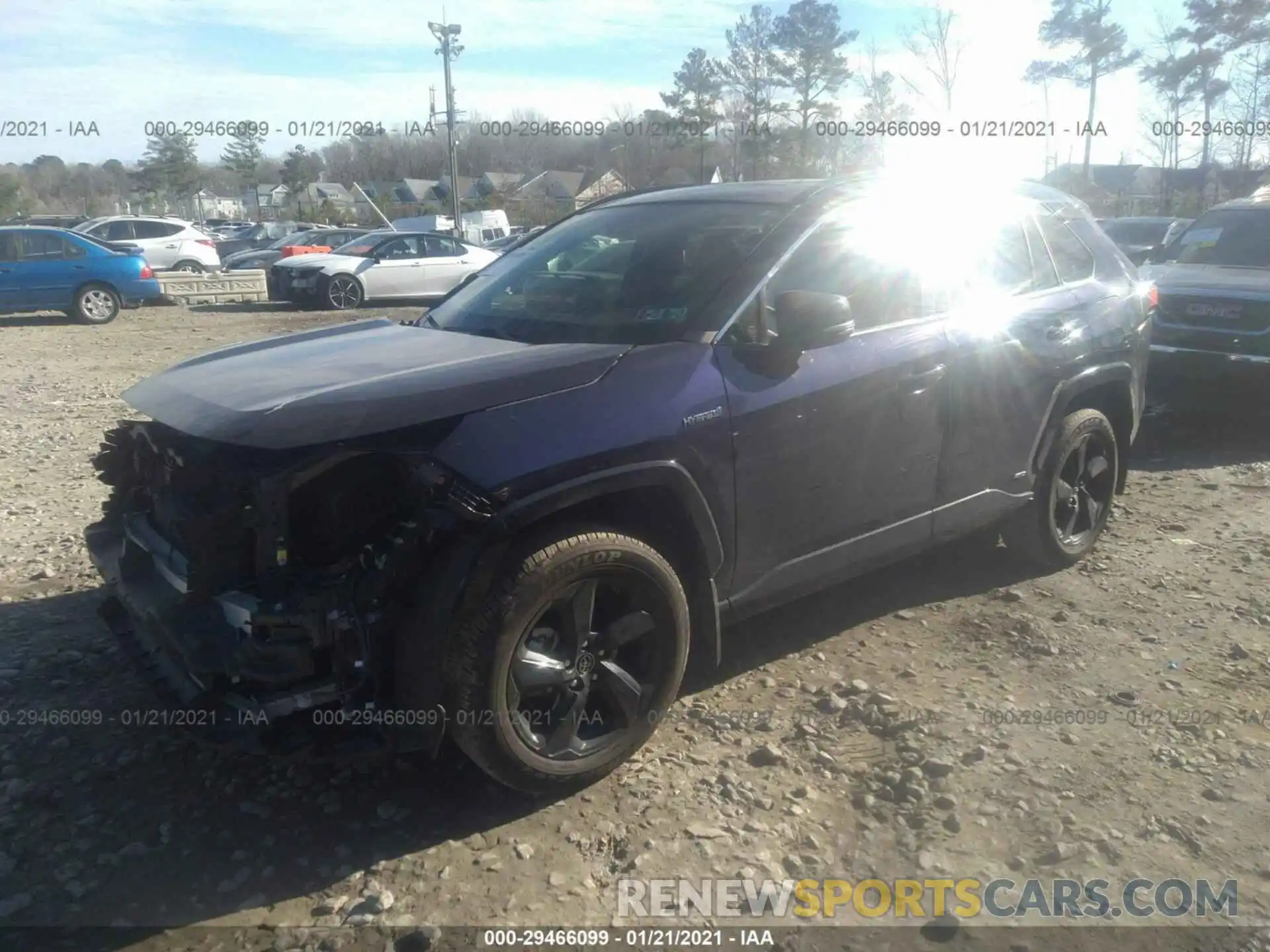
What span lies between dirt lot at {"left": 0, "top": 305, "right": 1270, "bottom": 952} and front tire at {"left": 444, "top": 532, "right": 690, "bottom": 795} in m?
0.21

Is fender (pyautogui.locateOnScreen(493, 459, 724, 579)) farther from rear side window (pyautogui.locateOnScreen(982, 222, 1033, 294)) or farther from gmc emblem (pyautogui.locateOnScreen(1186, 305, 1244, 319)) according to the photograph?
gmc emblem (pyautogui.locateOnScreen(1186, 305, 1244, 319))

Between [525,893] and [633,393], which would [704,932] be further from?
[633,393]

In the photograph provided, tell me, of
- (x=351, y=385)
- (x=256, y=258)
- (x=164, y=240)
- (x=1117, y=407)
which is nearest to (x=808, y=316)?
(x=351, y=385)

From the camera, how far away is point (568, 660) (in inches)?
122

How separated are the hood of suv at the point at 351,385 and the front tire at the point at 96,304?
14.4 metres

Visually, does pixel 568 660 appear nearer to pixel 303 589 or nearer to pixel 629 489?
pixel 629 489

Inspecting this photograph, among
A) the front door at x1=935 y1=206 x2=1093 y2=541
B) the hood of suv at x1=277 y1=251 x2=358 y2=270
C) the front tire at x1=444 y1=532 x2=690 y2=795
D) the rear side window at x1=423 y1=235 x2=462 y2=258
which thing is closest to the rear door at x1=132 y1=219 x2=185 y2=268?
the hood of suv at x1=277 y1=251 x2=358 y2=270

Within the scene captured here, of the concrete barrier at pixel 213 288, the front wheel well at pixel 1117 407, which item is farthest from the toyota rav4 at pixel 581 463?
the concrete barrier at pixel 213 288

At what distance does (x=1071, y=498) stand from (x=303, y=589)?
147 inches

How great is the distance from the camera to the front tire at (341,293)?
1875 cm

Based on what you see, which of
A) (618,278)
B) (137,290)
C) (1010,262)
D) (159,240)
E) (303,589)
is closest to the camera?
(303,589)

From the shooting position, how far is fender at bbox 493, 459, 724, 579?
2.86 meters

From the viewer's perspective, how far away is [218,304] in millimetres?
20453

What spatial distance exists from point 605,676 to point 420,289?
59.0 feet
